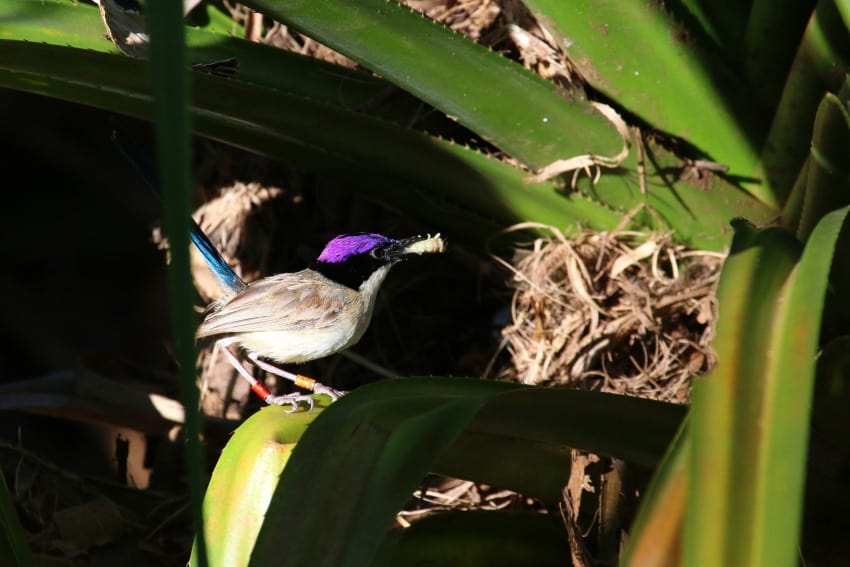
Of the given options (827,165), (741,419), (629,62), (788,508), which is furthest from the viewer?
(629,62)

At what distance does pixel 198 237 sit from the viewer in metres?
3.06

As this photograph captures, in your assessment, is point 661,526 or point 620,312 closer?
point 661,526

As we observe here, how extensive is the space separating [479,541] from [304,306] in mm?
1316

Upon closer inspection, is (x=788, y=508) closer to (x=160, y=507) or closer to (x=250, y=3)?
(x=250, y=3)

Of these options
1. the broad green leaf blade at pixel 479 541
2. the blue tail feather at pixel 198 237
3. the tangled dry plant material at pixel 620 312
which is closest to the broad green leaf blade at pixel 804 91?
the tangled dry plant material at pixel 620 312

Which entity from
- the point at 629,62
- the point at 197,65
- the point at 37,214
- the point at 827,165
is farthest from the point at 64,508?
the point at 37,214

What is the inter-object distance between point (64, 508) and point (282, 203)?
120 centimetres

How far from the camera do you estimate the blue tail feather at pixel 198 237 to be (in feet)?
9.92

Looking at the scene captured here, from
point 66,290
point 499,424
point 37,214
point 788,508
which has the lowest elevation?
point 66,290

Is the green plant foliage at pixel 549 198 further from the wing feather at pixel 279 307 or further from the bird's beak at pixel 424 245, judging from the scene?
the wing feather at pixel 279 307

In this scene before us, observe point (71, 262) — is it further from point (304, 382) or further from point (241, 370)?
point (304, 382)

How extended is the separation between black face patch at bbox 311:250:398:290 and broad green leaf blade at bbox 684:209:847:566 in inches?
72.6

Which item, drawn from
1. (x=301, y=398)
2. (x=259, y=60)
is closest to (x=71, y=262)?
(x=259, y=60)

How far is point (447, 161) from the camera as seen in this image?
245 cm
